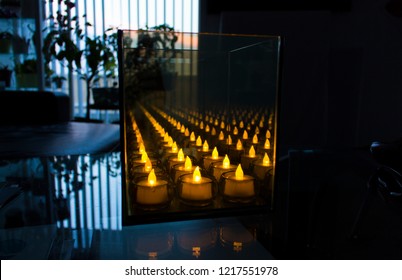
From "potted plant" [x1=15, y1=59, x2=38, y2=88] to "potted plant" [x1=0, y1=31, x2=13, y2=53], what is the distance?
180 millimetres

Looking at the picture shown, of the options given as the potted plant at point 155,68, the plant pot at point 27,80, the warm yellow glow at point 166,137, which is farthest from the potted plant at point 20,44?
the warm yellow glow at point 166,137

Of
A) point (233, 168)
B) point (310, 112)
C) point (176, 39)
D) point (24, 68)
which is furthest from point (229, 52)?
point (24, 68)

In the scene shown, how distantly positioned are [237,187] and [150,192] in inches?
4.5

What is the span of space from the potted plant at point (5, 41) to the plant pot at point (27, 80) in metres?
0.25

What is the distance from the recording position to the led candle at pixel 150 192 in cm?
40

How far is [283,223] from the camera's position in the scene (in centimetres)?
44

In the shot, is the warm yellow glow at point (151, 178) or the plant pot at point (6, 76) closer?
the warm yellow glow at point (151, 178)

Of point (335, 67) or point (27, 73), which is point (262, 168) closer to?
point (335, 67)

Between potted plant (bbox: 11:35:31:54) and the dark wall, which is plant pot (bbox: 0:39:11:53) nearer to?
potted plant (bbox: 11:35:31:54)

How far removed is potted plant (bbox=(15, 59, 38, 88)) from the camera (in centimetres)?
264

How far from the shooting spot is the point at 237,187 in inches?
16.9

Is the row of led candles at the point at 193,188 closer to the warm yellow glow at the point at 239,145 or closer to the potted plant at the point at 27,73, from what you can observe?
the warm yellow glow at the point at 239,145

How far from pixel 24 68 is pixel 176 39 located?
2641mm

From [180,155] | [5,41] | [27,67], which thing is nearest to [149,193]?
[180,155]
